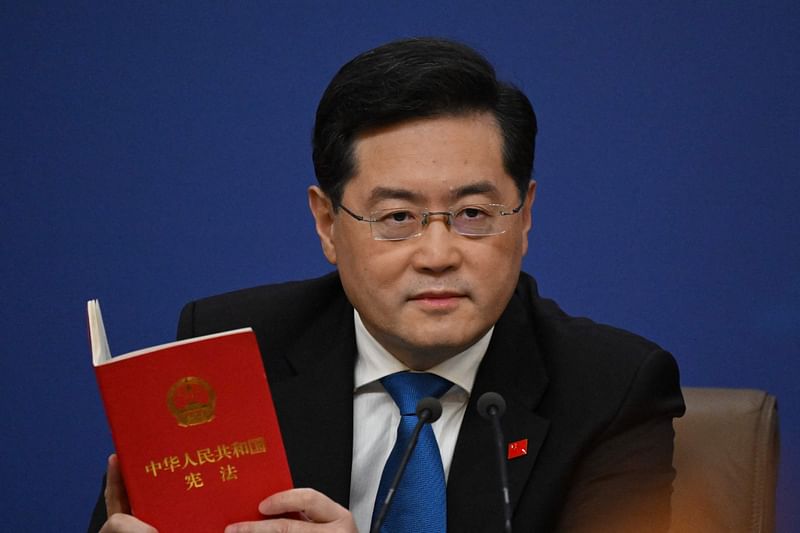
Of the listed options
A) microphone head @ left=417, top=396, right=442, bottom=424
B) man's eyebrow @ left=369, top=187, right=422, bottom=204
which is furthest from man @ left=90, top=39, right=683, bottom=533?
microphone head @ left=417, top=396, right=442, bottom=424

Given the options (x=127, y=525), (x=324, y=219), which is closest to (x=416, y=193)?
(x=324, y=219)

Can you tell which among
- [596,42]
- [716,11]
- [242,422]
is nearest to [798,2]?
[716,11]

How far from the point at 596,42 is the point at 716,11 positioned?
0.27 m

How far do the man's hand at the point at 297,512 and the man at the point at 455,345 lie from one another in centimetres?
32

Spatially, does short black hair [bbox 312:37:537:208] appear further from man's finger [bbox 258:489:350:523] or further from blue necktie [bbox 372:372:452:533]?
man's finger [bbox 258:489:350:523]

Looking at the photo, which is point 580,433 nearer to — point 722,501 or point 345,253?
point 722,501

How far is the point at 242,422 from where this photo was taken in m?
1.26

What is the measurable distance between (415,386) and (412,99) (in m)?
0.46

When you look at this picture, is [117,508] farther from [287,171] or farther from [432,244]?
[287,171]

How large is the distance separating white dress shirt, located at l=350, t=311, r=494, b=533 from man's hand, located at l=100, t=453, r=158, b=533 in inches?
18.4

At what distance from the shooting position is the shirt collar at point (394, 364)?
69.2 inches

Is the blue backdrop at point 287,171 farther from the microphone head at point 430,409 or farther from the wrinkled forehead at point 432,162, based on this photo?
the microphone head at point 430,409

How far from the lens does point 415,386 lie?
1.74 meters

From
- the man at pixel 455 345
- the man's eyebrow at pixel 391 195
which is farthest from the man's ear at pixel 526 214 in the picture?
the man's eyebrow at pixel 391 195
